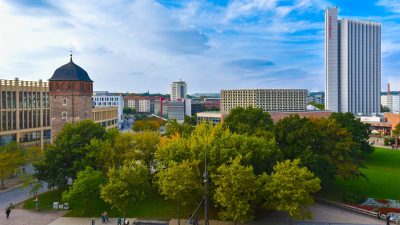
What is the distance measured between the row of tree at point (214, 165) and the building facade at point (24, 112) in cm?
3109

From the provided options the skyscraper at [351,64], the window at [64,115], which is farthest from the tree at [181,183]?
the skyscraper at [351,64]

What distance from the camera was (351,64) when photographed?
172 metres

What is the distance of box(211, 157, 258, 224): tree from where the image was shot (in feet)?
95.7

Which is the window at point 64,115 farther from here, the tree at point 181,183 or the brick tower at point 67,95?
the tree at point 181,183

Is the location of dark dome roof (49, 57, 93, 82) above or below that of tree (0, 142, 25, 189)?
above

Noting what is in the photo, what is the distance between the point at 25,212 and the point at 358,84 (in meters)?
166

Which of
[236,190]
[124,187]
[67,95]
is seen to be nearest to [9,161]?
[67,95]

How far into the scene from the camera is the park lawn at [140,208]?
→ 117ft

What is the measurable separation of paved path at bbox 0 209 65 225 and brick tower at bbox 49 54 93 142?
18.9 meters

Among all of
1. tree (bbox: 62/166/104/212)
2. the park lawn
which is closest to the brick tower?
the park lawn

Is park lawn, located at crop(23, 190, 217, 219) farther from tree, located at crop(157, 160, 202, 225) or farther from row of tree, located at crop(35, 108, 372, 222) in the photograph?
tree, located at crop(157, 160, 202, 225)

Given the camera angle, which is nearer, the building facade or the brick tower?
the brick tower

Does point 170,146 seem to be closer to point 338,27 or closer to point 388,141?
point 388,141

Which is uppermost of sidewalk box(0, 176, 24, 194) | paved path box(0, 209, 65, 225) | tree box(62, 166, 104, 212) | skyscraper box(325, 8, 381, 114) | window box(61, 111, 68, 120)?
skyscraper box(325, 8, 381, 114)
